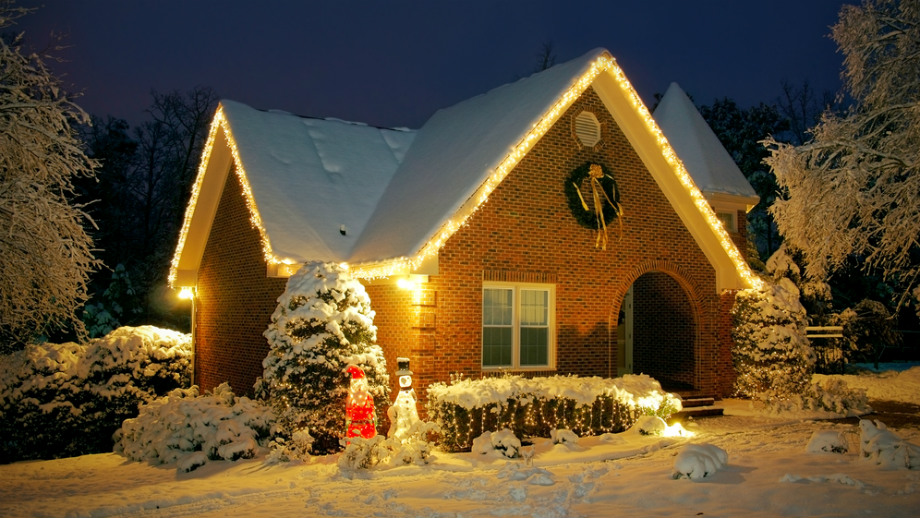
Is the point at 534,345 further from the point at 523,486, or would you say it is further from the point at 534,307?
the point at 523,486

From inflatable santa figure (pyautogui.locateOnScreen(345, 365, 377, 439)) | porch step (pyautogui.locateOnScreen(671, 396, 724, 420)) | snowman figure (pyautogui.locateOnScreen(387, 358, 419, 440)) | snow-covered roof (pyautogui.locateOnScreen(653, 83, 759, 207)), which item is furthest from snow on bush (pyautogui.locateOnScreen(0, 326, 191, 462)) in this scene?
snow-covered roof (pyautogui.locateOnScreen(653, 83, 759, 207))

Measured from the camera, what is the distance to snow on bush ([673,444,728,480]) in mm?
9477

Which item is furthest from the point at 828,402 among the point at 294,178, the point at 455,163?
the point at 294,178

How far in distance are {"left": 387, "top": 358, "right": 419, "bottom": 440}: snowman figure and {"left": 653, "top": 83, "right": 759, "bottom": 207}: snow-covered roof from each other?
38.0 ft

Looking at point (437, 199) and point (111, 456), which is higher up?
point (437, 199)

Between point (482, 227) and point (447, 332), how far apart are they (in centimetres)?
203

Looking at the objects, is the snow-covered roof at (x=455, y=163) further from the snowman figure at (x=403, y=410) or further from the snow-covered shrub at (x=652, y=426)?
the snow-covered shrub at (x=652, y=426)

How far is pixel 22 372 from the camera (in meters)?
14.4

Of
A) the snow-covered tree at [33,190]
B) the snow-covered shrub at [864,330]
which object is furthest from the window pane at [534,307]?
the snow-covered shrub at [864,330]

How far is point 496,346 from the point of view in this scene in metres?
14.3

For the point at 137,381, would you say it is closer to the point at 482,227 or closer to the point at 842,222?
the point at 482,227

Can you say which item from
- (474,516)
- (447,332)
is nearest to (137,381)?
(447,332)

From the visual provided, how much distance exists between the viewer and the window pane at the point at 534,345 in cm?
1462

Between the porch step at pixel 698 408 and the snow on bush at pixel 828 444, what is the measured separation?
3932mm
